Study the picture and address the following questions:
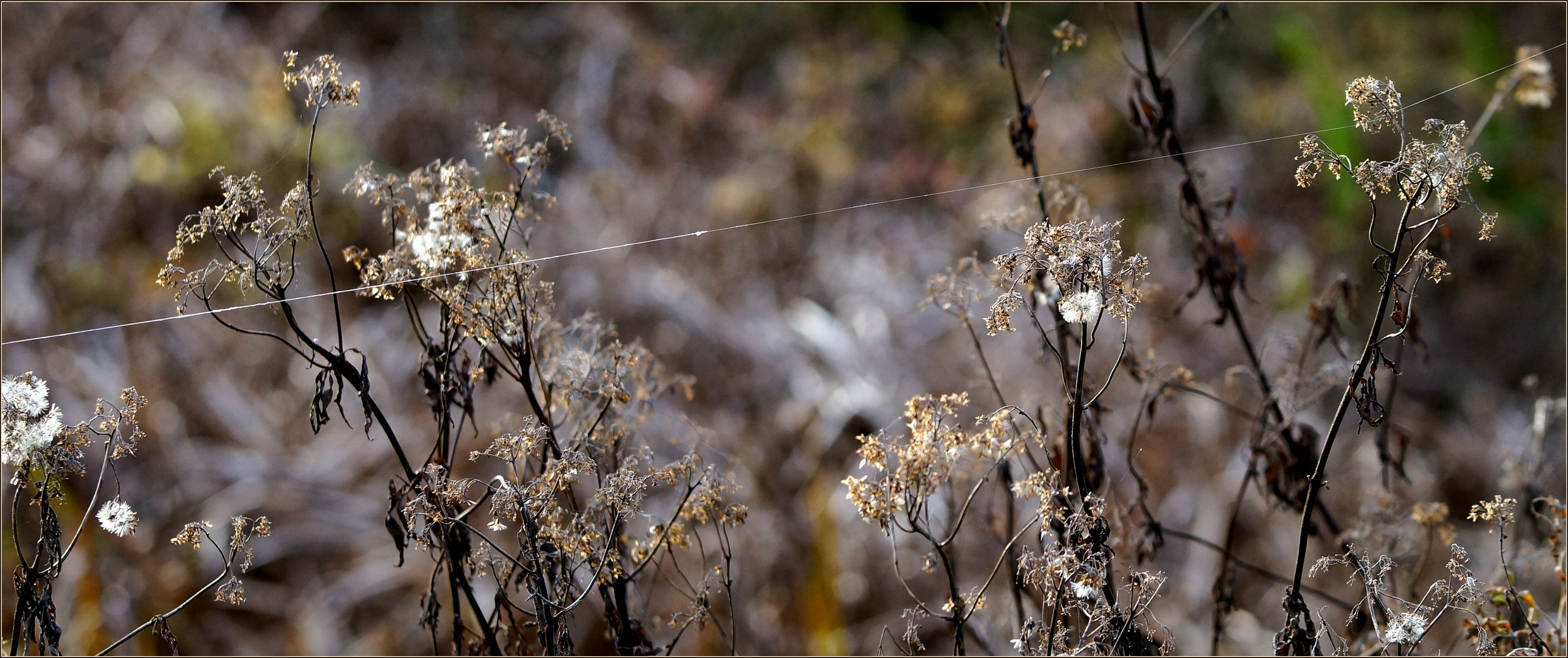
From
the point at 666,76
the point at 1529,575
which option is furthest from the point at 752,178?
the point at 1529,575

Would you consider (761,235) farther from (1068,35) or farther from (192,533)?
(192,533)

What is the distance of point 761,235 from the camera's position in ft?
14.7

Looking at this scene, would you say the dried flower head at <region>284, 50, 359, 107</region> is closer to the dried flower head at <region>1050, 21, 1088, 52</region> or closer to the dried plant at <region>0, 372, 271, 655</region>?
the dried plant at <region>0, 372, 271, 655</region>

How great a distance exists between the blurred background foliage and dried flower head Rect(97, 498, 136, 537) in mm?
1854

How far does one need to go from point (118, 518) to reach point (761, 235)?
11.5 feet

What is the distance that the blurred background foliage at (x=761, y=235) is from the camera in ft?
11.0

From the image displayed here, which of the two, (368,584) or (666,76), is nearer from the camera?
(368,584)

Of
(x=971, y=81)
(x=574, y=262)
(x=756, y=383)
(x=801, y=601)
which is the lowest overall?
(x=801, y=601)

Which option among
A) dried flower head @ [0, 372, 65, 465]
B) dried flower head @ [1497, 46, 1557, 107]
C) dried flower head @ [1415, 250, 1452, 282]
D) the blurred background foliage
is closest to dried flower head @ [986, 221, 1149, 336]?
dried flower head @ [1415, 250, 1452, 282]

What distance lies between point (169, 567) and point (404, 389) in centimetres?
100

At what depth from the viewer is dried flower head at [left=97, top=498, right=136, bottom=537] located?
1.10m

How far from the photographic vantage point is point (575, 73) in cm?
516

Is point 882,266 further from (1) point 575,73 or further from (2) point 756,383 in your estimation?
(1) point 575,73

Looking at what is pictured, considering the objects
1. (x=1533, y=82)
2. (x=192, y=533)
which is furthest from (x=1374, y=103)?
(x=192, y=533)
